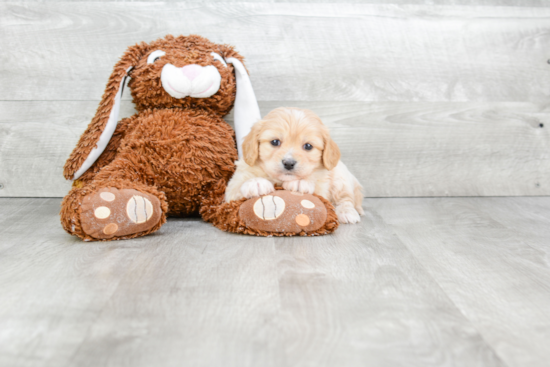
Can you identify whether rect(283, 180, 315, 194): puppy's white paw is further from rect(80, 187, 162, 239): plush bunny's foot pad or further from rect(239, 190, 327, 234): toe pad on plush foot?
rect(80, 187, 162, 239): plush bunny's foot pad

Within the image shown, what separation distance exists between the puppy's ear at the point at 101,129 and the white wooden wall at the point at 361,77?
0.31 metres

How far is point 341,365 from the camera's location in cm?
67

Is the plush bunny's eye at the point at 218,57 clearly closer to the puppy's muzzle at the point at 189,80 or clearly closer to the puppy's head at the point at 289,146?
the puppy's muzzle at the point at 189,80

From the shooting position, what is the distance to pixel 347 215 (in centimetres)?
149

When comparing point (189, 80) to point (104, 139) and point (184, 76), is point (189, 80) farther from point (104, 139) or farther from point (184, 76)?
point (104, 139)

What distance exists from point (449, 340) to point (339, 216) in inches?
30.2

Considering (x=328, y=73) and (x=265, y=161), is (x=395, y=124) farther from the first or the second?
(x=265, y=161)

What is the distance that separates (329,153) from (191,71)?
507mm

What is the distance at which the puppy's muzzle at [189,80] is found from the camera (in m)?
1.46

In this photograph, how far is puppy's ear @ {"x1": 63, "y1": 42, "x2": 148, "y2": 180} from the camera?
1.48 meters

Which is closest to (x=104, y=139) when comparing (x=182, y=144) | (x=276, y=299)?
(x=182, y=144)

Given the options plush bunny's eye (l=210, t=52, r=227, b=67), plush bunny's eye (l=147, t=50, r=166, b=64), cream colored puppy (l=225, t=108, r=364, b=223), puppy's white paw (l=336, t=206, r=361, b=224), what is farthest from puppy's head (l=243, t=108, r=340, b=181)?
plush bunny's eye (l=147, t=50, r=166, b=64)

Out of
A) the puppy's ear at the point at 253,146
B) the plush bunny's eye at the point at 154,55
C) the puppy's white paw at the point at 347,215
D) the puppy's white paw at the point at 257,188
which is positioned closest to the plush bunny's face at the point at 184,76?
the plush bunny's eye at the point at 154,55

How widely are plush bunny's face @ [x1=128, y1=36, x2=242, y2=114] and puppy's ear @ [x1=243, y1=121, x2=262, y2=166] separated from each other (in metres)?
0.24
